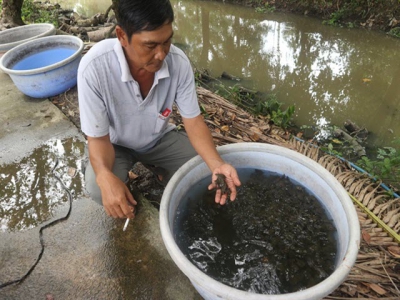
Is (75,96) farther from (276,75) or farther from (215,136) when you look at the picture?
(276,75)

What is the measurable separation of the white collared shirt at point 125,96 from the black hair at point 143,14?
11.0 inches

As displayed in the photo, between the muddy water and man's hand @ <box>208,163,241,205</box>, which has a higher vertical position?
man's hand @ <box>208,163,241,205</box>

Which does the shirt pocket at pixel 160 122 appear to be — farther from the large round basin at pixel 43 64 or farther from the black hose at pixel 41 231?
the large round basin at pixel 43 64

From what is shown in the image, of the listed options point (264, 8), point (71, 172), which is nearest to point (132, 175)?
point (71, 172)

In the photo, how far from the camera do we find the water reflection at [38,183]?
7.35ft

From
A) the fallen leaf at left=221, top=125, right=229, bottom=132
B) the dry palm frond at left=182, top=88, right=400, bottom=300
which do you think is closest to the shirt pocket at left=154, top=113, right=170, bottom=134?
the dry palm frond at left=182, top=88, right=400, bottom=300

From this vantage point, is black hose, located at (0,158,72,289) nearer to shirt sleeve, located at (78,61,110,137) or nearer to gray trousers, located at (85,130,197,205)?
gray trousers, located at (85,130,197,205)

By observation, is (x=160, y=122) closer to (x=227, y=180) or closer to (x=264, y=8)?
(x=227, y=180)

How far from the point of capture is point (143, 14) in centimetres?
133

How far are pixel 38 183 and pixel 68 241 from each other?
2.47ft

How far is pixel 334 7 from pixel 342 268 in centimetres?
920

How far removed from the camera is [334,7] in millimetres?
8414

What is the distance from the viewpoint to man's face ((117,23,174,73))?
1.39 metres

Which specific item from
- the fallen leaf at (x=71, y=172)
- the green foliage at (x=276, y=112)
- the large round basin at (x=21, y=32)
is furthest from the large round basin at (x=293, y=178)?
the large round basin at (x=21, y=32)
